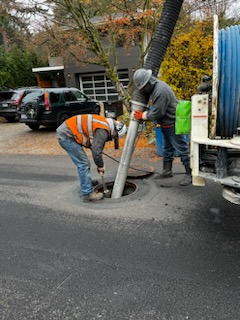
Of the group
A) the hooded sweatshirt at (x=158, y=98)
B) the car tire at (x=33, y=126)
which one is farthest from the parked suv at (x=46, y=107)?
the hooded sweatshirt at (x=158, y=98)

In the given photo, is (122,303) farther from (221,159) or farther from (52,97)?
(52,97)

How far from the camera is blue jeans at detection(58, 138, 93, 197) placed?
4.50 meters

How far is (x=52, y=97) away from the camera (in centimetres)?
1140

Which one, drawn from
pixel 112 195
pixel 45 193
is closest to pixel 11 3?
pixel 45 193

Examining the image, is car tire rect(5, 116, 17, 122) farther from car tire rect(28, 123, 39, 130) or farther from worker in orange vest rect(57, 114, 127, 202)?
worker in orange vest rect(57, 114, 127, 202)

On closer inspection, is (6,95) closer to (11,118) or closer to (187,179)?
(11,118)

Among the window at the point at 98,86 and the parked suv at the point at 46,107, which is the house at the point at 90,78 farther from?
the parked suv at the point at 46,107

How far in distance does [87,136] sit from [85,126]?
0.16 metres

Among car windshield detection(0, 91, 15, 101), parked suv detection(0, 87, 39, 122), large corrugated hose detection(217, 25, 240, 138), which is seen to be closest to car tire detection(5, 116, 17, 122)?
parked suv detection(0, 87, 39, 122)

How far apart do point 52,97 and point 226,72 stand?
926 centimetres

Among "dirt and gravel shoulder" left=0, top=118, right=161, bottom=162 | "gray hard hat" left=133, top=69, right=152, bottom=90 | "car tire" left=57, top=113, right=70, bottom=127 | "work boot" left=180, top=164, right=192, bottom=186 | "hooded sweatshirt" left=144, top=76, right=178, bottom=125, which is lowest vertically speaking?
"dirt and gravel shoulder" left=0, top=118, right=161, bottom=162

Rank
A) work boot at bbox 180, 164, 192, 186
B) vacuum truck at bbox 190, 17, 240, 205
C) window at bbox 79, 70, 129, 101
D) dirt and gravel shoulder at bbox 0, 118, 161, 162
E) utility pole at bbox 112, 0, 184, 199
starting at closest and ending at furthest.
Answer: vacuum truck at bbox 190, 17, 240, 205 → utility pole at bbox 112, 0, 184, 199 → work boot at bbox 180, 164, 192, 186 → dirt and gravel shoulder at bbox 0, 118, 161, 162 → window at bbox 79, 70, 129, 101

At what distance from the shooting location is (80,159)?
15.1 ft

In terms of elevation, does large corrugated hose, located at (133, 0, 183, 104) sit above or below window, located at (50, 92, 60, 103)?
above
